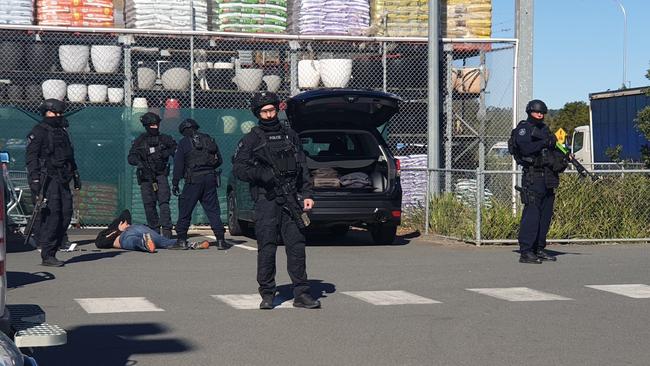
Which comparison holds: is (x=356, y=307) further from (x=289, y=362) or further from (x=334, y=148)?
(x=334, y=148)

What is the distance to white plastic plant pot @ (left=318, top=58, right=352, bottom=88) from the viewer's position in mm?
20016

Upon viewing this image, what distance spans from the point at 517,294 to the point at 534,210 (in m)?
2.84

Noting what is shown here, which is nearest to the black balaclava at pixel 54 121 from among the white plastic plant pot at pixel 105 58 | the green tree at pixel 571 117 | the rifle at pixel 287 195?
the rifle at pixel 287 195

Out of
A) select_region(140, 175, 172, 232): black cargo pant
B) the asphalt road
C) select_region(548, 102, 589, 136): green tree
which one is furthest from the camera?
select_region(548, 102, 589, 136): green tree

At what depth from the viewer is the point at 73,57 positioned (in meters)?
19.1

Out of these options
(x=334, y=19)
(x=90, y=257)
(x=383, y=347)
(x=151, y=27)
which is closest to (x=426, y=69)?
(x=334, y=19)

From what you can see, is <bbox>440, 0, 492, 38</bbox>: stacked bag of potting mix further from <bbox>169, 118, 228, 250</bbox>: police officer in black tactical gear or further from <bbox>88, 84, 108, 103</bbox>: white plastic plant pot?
<bbox>169, 118, 228, 250</bbox>: police officer in black tactical gear

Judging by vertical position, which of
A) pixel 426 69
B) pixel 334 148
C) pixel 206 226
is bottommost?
pixel 206 226

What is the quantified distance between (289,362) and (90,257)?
7.38 meters

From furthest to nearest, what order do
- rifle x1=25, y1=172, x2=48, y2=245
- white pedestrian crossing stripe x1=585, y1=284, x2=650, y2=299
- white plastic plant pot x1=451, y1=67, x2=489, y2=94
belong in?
white plastic plant pot x1=451, y1=67, x2=489, y2=94, rifle x1=25, y1=172, x2=48, y2=245, white pedestrian crossing stripe x1=585, y1=284, x2=650, y2=299

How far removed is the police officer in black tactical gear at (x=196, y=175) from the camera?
15445 millimetres

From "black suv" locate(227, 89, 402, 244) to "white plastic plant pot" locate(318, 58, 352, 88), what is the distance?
11.6ft

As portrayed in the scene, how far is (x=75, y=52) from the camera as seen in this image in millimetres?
19047

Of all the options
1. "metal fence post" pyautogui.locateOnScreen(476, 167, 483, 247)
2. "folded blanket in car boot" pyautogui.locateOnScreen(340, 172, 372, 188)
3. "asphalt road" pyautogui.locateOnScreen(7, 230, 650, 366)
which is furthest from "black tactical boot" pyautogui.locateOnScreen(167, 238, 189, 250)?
"metal fence post" pyautogui.locateOnScreen(476, 167, 483, 247)
